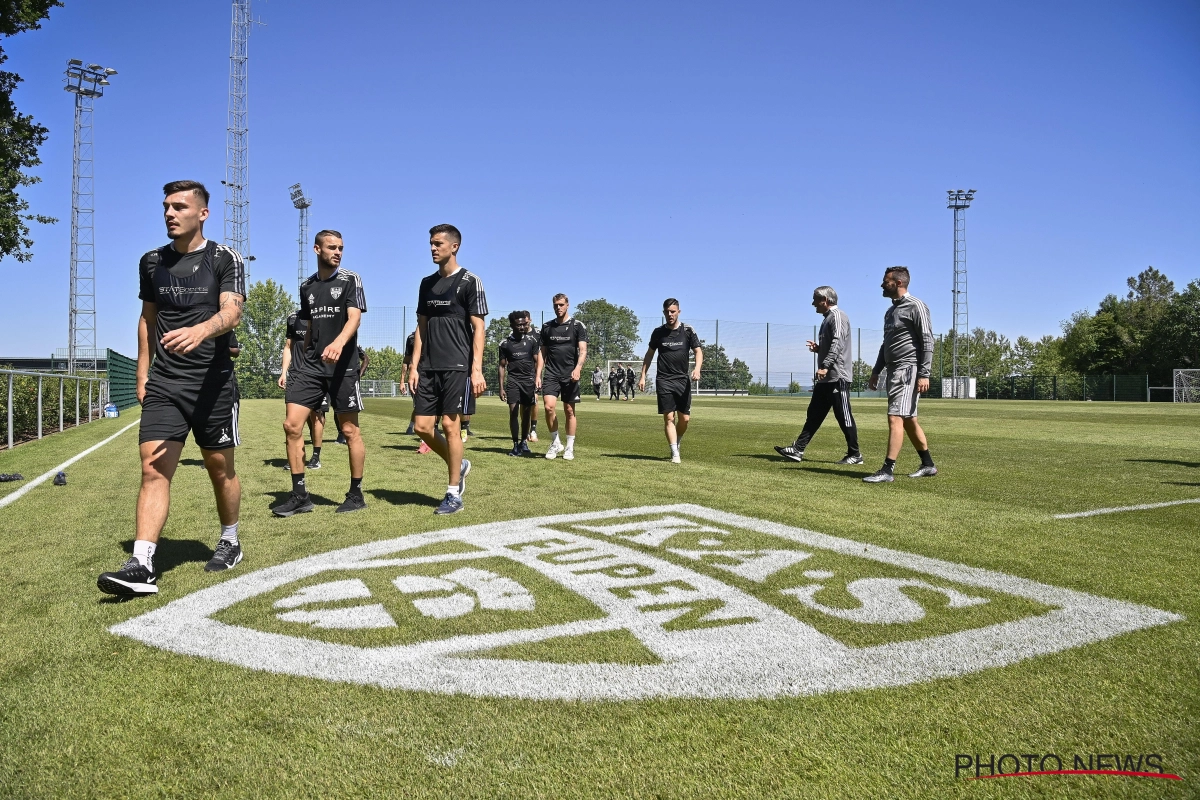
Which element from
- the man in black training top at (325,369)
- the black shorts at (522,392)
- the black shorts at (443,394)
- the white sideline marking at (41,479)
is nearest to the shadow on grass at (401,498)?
the man in black training top at (325,369)

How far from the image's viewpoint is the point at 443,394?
19.5ft

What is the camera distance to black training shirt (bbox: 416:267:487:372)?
593 centimetres

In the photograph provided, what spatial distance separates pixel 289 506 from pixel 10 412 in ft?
28.7

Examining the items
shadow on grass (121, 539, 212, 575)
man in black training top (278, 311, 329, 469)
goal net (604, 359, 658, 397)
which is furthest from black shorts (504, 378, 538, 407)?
goal net (604, 359, 658, 397)

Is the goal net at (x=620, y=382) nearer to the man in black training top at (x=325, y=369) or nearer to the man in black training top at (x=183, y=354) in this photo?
the man in black training top at (x=325, y=369)

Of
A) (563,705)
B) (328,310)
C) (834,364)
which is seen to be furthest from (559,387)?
(563,705)

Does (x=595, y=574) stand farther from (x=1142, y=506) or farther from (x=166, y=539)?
(x=1142, y=506)

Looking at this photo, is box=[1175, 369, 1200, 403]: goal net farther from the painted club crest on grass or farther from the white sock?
the white sock

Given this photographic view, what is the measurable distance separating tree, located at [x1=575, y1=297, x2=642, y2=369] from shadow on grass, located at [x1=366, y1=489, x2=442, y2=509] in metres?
72.8

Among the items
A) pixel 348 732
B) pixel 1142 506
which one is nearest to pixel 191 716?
pixel 348 732

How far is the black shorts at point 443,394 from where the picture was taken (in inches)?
231

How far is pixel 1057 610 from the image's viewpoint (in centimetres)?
325

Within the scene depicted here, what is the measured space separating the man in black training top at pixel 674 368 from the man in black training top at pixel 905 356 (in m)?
2.17

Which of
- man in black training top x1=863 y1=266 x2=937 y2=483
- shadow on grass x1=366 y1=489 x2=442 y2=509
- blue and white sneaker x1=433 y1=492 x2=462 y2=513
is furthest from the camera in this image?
man in black training top x1=863 y1=266 x2=937 y2=483
